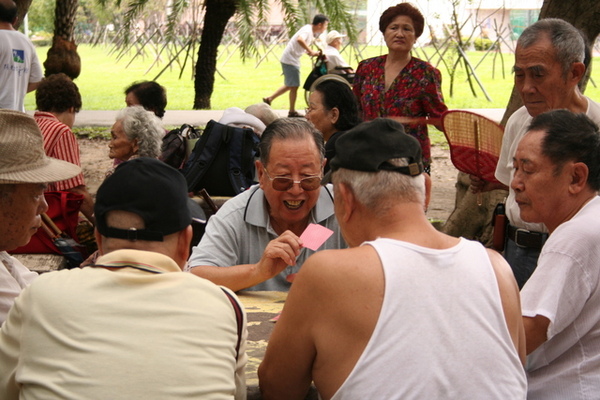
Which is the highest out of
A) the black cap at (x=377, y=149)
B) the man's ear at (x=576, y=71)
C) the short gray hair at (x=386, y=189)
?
the man's ear at (x=576, y=71)

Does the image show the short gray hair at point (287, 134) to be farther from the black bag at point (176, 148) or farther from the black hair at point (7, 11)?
the black hair at point (7, 11)

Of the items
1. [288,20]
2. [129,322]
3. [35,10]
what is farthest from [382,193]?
[35,10]

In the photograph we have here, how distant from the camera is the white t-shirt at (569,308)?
211 cm

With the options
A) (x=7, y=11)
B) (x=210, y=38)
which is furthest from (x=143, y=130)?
(x=210, y=38)

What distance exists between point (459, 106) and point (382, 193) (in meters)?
14.6

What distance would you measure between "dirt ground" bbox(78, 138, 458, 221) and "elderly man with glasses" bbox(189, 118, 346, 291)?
433 centimetres

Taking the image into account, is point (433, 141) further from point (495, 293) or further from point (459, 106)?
point (495, 293)

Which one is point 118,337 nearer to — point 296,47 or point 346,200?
point 346,200

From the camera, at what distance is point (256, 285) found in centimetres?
305

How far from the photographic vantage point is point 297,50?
13375 millimetres

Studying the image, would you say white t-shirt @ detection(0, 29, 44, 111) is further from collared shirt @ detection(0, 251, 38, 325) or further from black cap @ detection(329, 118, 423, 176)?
black cap @ detection(329, 118, 423, 176)

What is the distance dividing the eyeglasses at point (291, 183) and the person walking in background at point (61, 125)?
1.92 m

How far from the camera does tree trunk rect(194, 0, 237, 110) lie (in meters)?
11.8

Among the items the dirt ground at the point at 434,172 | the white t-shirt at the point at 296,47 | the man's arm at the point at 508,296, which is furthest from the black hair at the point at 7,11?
the white t-shirt at the point at 296,47
